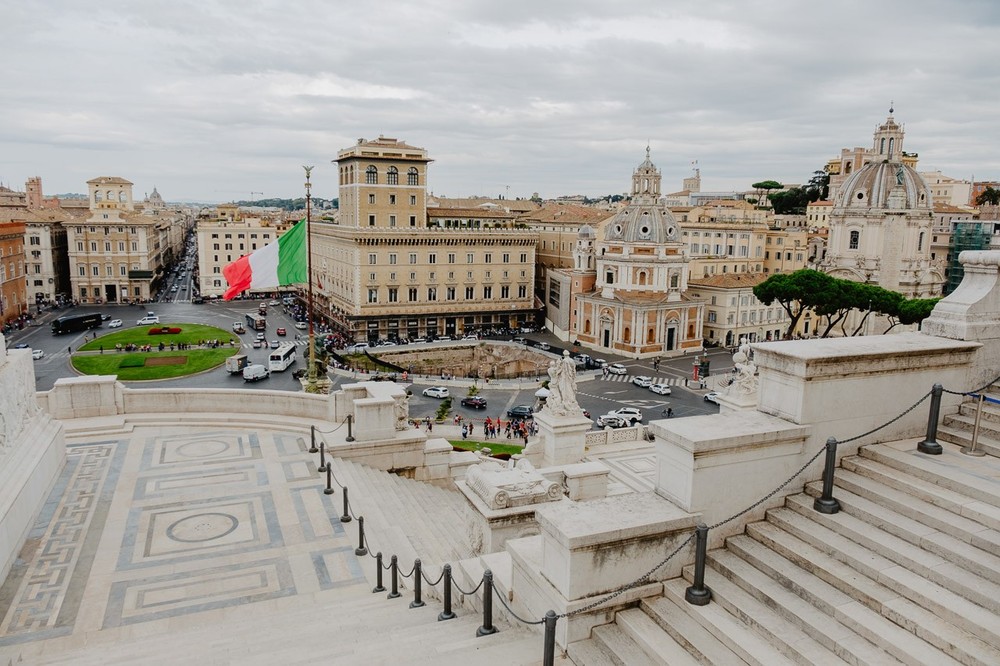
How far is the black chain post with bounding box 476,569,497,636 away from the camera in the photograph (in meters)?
6.61

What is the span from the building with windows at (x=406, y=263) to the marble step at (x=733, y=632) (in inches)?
2209

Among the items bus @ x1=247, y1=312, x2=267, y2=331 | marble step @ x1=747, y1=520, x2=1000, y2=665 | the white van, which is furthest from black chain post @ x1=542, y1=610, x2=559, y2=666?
bus @ x1=247, y1=312, x2=267, y2=331

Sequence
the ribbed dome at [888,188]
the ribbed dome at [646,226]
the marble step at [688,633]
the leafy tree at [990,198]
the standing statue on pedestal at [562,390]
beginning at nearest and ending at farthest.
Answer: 1. the marble step at [688,633]
2. the standing statue on pedestal at [562,390]
3. the ribbed dome at [646,226]
4. the ribbed dome at [888,188]
5. the leafy tree at [990,198]

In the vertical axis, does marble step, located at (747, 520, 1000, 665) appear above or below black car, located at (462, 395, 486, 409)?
above

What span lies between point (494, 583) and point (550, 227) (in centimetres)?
6928

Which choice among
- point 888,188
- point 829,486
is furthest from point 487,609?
point 888,188

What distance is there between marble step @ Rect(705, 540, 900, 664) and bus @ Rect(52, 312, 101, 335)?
204 feet

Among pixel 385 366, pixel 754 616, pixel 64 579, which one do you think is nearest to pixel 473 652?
pixel 754 616

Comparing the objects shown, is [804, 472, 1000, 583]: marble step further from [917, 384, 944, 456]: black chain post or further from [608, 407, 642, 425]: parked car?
[608, 407, 642, 425]: parked car

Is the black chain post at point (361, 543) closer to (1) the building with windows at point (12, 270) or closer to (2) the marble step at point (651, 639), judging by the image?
(2) the marble step at point (651, 639)

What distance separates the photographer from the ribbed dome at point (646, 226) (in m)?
56.9

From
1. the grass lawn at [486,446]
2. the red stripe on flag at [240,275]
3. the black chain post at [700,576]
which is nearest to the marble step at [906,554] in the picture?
the black chain post at [700,576]

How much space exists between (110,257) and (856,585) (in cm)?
8510

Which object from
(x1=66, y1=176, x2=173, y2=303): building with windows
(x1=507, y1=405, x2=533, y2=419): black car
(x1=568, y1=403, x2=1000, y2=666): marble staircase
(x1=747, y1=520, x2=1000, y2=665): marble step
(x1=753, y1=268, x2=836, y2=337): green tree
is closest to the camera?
(x1=747, y1=520, x2=1000, y2=665): marble step
